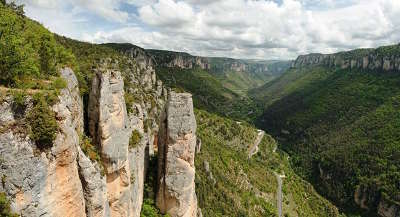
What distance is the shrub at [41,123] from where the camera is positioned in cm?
1716

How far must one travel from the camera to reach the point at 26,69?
2053 centimetres

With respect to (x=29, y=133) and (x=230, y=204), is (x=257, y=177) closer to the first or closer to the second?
(x=230, y=204)

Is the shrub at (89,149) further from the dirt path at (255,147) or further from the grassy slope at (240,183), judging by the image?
the dirt path at (255,147)

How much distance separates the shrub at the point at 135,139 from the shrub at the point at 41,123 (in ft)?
47.3

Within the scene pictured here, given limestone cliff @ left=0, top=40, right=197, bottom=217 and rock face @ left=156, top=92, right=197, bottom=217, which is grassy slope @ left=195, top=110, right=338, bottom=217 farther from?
limestone cliff @ left=0, top=40, right=197, bottom=217

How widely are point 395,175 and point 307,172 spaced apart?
4354cm

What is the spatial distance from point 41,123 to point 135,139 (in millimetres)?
16054

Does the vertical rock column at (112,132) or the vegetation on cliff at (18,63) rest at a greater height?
the vegetation on cliff at (18,63)

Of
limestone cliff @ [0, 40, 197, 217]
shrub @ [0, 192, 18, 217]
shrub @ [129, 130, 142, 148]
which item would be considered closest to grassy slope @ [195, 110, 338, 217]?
limestone cliff @ [0, 40, 197, 217]

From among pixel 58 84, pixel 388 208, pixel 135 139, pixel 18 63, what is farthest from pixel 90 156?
pixel 388 208

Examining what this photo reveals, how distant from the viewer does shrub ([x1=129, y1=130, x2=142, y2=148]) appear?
32.3 meters

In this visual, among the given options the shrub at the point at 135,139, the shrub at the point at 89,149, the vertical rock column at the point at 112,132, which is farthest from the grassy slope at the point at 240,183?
the shrub at the point at 89,149

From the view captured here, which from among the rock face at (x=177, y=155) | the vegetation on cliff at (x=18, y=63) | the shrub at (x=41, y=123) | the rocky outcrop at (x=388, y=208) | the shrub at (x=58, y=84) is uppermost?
the vegetation on cliff at (x=18, y=63)

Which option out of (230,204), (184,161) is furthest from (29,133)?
(230,204)
